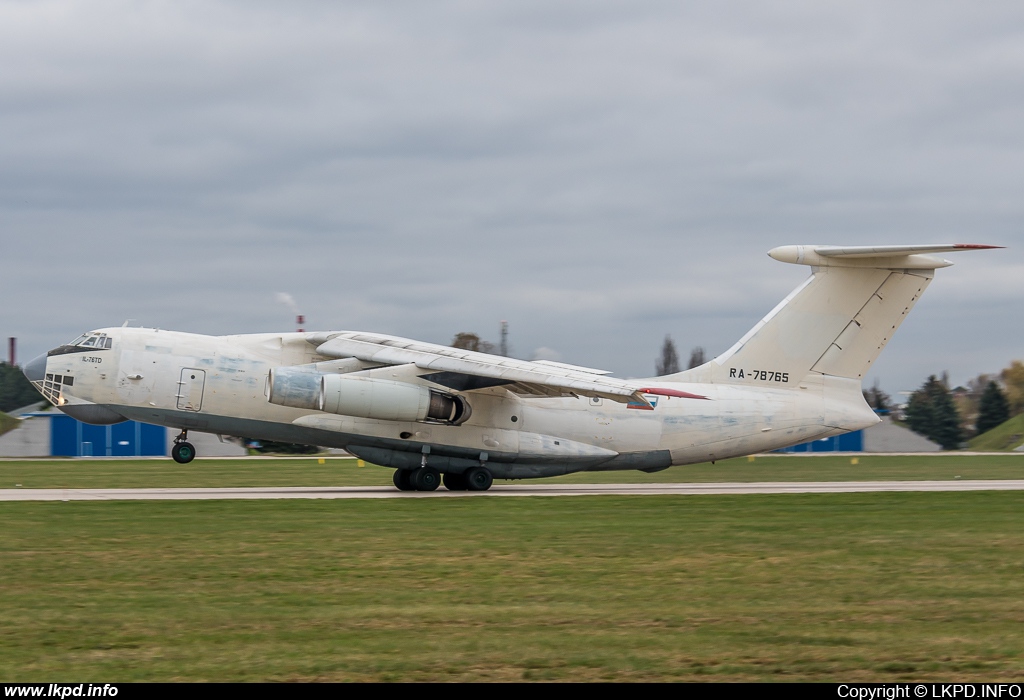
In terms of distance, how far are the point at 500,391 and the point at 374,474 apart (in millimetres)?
7516

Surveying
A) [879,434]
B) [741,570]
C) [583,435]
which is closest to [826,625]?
[741,570]

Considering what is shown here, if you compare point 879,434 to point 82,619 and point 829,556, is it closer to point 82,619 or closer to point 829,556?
point 829,556

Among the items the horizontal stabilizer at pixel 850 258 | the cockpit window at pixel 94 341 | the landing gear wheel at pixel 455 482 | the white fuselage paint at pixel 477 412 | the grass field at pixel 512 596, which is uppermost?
the horizontal stabilizer at pixel 850 258

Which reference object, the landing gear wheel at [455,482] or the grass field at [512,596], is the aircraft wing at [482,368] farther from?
the grass field at [512,596]

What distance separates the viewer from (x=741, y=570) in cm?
922

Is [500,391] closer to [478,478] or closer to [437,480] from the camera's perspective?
[478,478]

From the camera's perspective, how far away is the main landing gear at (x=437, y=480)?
1873cm

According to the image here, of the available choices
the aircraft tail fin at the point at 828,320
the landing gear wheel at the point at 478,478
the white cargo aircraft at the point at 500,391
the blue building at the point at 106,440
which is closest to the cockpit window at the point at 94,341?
the white cargo aircraft at the point at 500,391

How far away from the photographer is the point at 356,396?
688 inches

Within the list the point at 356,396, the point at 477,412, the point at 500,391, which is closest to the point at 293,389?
the point at 356,396

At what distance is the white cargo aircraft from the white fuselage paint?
24mm

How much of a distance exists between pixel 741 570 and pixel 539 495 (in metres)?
8.80

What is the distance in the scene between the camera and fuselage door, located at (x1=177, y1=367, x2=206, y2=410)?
59.4 ft

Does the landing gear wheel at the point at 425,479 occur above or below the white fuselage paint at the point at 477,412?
below
